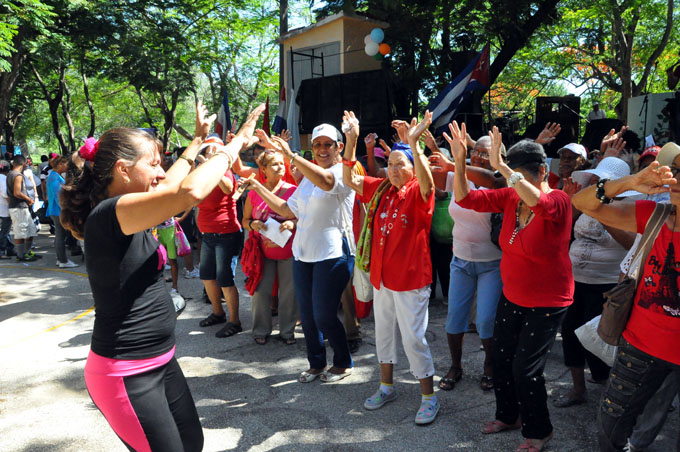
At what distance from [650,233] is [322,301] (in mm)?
2381

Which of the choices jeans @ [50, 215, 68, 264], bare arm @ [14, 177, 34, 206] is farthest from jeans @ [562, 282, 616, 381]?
bare arm @ [14, 177, 34, 206]

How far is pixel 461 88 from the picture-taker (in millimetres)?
10047

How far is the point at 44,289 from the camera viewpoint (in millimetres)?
7895

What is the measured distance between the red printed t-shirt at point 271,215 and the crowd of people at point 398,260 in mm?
21

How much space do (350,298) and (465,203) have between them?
7.53 ft

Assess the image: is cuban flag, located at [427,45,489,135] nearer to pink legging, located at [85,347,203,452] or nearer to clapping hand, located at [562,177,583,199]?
clapping hand, located at [562,177,583,199]

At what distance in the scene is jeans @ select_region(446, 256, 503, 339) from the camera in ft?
13.2

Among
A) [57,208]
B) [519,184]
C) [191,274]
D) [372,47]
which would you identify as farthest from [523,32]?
[519,184]

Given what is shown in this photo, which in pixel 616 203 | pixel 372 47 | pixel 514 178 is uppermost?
pixel 372 47

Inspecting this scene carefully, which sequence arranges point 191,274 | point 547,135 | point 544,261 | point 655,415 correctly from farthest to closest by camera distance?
1. point 191,274
2. point 547,135
3. point 655,415
4. point 544,261

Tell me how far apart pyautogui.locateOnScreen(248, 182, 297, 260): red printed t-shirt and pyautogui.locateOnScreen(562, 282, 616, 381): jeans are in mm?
2750

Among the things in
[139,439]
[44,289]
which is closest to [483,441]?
[139,439]

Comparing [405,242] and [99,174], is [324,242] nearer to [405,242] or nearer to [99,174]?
[405,242]

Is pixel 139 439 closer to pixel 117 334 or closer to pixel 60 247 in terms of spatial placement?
pixel 117 334
